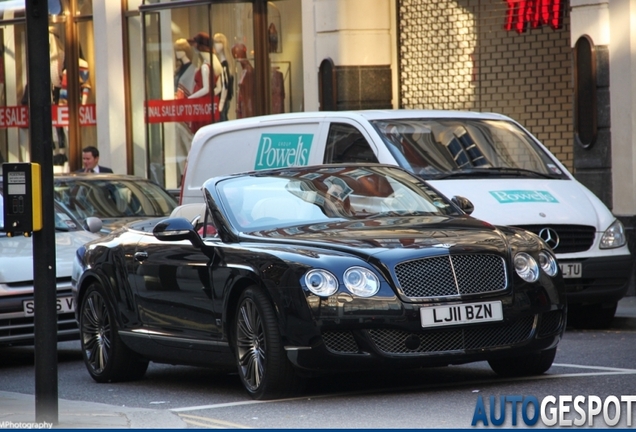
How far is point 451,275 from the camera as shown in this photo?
8.12m

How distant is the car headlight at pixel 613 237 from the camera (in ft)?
39.6

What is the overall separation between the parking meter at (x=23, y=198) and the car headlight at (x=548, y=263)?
325 centimetres

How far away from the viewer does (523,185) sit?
12.3 m

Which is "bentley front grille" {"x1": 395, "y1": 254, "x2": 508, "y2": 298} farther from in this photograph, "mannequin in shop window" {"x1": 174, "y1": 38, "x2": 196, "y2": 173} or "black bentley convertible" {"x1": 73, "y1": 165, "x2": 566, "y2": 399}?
"mannequin in shop window" {"x1": 174, "y1": 38, "x2": 196, "y2": 173}

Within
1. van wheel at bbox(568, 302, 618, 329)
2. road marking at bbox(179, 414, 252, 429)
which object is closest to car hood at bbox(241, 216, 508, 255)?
road marking at bbox(179, 414, 252, 429)

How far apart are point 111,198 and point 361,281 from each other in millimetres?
7628

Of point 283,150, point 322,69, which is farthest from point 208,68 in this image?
point 283,150

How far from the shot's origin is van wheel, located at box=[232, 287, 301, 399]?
26.6 feet

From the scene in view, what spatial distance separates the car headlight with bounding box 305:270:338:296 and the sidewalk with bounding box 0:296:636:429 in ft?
3.50

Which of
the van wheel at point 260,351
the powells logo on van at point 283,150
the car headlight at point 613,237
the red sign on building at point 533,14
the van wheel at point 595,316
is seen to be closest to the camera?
the van wheel at point 260,351

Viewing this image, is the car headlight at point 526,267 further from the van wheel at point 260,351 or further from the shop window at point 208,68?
the shop window at point 208,68

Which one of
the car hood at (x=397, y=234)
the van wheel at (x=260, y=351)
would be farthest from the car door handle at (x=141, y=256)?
the van wheel at (x=260, y=351)

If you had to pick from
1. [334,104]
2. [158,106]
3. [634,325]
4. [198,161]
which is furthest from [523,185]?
[158,106]

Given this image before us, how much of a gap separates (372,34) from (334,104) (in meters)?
1.14
